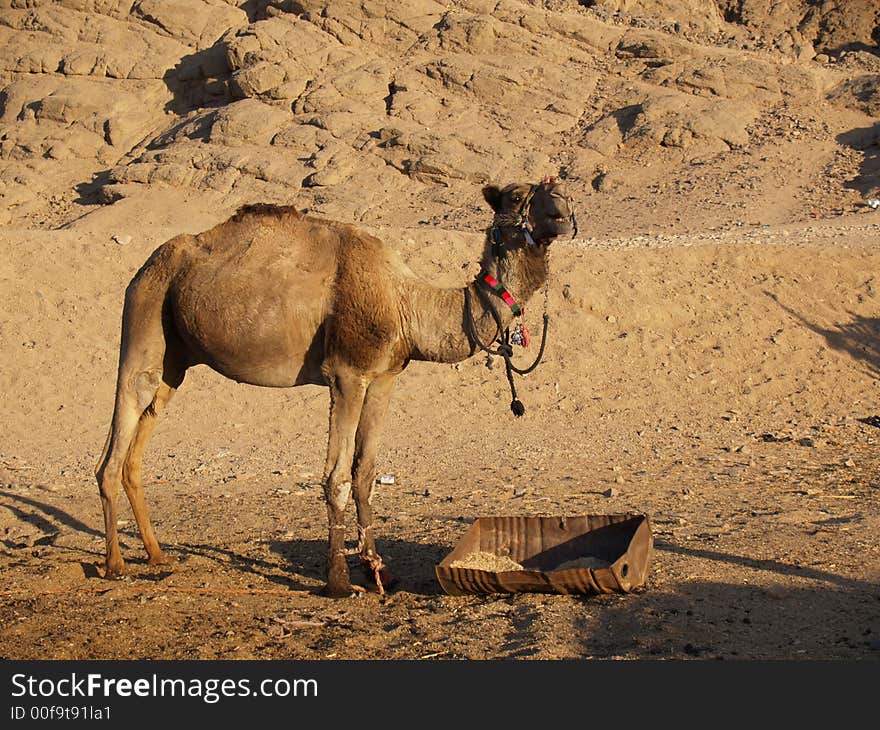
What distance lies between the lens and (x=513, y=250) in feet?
25.2

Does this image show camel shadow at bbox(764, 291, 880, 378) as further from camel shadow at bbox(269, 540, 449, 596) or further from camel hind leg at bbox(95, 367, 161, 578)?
camel hind leg at bbox(95, 367, 161, 578)

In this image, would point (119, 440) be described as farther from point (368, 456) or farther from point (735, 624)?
point (735, 624)

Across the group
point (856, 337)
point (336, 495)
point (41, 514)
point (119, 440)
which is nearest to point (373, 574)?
point (336, 495)

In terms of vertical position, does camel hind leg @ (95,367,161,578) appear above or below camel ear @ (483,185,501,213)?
below

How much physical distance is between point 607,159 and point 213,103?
497 inches

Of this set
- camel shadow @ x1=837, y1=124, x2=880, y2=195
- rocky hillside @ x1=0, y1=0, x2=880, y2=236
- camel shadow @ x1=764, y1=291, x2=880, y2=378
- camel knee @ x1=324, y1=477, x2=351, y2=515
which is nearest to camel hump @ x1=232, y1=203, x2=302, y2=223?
camel knee @ x1=324, y1=477, x2=351, y2=515

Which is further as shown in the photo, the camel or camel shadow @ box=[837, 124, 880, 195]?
camel shadow @ box=[837, 124, 880, 195]

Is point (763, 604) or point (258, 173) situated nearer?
point (763, 604)

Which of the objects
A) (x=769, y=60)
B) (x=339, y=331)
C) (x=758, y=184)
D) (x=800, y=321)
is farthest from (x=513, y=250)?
(x=769, y=60)

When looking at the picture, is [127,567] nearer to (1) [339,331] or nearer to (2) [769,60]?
(1) [339,331]

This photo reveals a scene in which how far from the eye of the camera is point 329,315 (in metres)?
7.92

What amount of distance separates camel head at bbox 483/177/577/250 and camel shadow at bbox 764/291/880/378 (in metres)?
9.33

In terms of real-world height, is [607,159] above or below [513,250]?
above

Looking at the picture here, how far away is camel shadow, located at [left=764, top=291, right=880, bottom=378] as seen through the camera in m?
15.5
